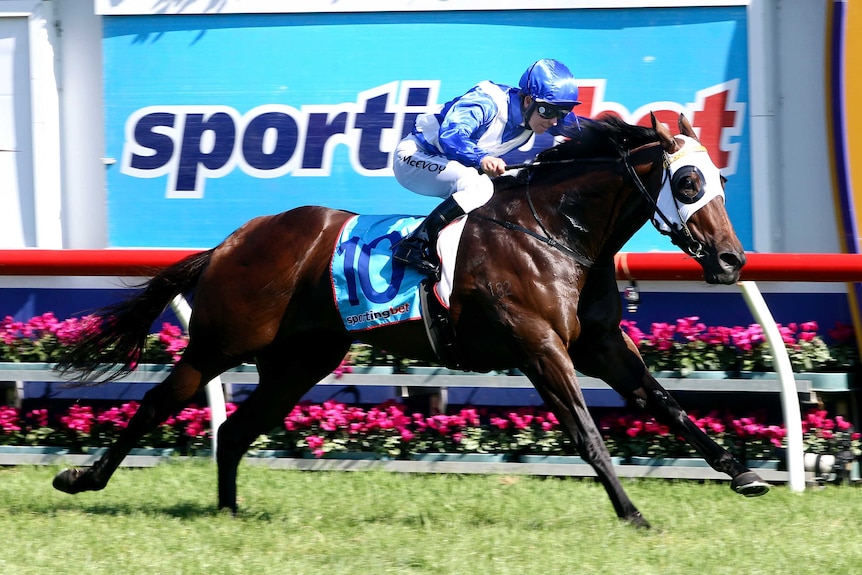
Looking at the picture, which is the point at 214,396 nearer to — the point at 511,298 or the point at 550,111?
the point at 511,298

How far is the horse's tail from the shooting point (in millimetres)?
5055

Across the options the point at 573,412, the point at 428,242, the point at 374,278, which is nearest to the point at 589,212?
the point at 428,242

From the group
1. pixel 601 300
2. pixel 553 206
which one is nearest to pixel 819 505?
pixel 601 300

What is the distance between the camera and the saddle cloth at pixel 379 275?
4512 millimetres

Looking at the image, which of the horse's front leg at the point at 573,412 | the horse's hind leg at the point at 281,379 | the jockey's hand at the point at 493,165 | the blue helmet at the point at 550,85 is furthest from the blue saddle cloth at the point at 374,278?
the blue helmet at the point at 550,85

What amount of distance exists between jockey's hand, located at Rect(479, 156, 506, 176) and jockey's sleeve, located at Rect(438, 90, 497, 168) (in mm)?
27

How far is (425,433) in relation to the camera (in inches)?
224

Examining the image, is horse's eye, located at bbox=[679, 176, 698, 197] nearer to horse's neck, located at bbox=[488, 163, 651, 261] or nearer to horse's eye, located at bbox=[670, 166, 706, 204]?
horse's eye, located at bbox=[670, 166, 706, 204]

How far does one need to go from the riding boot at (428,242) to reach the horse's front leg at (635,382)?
2.28 feet

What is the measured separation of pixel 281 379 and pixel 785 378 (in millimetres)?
2192

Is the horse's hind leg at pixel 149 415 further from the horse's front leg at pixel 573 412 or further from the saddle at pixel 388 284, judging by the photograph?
the horse's front leg at pixel 573 412

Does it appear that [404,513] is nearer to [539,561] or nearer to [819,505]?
[539,561]

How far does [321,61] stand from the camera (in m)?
6.23

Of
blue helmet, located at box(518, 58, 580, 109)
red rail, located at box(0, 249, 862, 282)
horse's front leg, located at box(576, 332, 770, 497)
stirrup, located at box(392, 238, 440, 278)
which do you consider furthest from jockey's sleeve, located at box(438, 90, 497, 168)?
red rail, located at box(0, 249, 862, 282)
